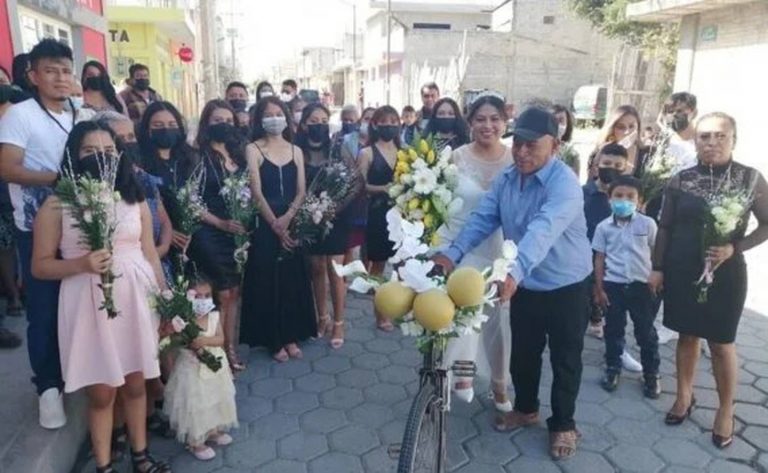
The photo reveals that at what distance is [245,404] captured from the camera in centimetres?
400

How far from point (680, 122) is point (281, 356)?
404 centimetres

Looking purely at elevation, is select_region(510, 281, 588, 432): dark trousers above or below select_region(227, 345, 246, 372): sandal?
above

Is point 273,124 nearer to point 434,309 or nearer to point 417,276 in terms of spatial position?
point 417,276

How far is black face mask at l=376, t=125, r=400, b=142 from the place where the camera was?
16.1 ft

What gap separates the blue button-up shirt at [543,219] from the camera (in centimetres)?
294

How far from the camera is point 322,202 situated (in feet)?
14.7

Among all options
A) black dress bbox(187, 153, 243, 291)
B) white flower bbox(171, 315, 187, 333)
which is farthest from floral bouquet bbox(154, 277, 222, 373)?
black dress bbox(187, 153, 243, 291)

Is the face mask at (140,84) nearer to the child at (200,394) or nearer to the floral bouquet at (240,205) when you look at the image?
the floral bouquet at (240,205)

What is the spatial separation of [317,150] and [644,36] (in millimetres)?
18621

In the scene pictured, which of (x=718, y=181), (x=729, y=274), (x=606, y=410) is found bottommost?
(x=606, y=410)

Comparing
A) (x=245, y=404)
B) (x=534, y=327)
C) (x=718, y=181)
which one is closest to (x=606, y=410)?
(x=534, y=327)

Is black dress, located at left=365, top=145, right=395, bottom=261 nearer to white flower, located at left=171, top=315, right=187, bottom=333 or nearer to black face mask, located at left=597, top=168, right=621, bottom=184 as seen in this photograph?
black face mask, located at left=597, top=168, right=621, bottom=184

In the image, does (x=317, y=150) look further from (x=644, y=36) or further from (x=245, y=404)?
(x=644, y=36)

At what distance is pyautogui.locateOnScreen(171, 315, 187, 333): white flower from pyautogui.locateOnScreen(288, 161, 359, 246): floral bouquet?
142cm
